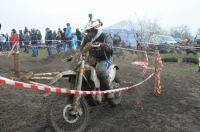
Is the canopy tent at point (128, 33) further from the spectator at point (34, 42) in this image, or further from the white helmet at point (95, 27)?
the white helmet at point (95, 27)

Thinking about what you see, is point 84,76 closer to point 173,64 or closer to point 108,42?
point 108,42

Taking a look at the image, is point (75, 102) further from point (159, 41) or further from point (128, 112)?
point (159, 41)

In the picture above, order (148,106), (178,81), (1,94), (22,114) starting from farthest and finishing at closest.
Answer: (178,81) → (1,94) → (148,106) → (22,114)

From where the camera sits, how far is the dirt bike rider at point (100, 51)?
19.5ft

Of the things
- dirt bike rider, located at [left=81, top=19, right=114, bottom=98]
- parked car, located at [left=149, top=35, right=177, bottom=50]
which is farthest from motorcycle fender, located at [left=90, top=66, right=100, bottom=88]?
parked car, located at [left=149, top=35, right=177, bottom=50]

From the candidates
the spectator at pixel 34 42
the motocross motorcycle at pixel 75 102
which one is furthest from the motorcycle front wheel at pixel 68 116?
the spectator at pixel 34 42

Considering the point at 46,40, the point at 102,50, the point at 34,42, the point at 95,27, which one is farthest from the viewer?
the point at 34,42

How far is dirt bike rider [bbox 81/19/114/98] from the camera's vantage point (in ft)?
19.5

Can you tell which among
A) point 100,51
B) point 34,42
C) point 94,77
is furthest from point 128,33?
point 94,77

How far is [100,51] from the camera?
619 cm

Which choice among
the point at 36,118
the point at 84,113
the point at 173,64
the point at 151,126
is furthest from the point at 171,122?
the point at 173,64

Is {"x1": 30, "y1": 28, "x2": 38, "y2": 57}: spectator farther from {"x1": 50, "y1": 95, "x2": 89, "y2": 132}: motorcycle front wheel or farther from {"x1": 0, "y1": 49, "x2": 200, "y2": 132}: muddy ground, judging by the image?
{"x1": 50, "y1": 95, "x2": 89, "y2": 132}: motorcycle front wheel

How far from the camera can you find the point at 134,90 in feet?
28.1

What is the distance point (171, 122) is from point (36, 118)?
279cm
